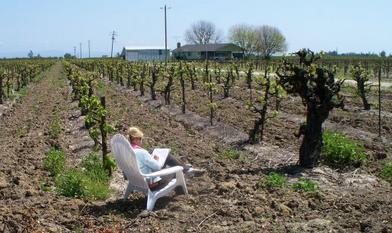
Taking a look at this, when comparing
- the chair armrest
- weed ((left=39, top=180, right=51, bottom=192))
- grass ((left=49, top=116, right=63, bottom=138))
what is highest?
the chair armrest

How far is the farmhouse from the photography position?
301ft

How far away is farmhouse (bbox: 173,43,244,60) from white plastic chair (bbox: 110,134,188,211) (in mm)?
82752

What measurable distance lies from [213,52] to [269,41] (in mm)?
14259

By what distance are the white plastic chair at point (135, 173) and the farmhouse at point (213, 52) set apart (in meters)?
82.8

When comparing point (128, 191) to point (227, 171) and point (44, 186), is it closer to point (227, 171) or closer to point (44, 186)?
point (44, 186)

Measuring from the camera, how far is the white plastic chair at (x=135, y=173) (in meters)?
6.77

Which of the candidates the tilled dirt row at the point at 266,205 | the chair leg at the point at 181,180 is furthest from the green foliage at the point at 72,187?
the chair leg at the point at 181,180

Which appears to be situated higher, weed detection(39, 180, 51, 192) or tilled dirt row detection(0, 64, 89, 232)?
tilled dirt row detection(0, 64, 89, 232)

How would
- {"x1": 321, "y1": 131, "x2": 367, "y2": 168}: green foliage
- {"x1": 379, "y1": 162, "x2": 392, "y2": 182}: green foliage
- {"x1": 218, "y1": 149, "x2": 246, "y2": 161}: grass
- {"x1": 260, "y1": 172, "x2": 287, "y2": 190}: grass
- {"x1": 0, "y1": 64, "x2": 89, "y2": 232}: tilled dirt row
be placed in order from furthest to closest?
{"x1": 218, "y1": 149, "x2": 246, "y2": 161}: grass → {"x1": 321, "y1": 131, "x2": 367, "y2": 168}: green foliage → {"x1": 379, "y1": 162, "x2": 392, "y2": 182}: green foliage → {"x1": 260, "y1": 172, "x2": 287, "y2": 190}: grass → {"x1": 0, "y1": 64, "x2": 89, "y2": 232}: tilled dirt row

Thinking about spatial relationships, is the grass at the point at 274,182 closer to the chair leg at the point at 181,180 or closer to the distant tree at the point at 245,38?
the chair leg at the point at 181,180

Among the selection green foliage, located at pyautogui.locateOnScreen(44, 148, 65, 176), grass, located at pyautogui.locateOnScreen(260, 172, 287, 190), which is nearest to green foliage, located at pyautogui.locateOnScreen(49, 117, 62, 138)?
green foliage, located at pyautogui.locateOnScreen(44, 148, 65, 176)

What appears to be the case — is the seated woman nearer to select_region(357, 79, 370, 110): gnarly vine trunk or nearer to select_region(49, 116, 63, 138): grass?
select_region(49, 116, 63, 138): grass

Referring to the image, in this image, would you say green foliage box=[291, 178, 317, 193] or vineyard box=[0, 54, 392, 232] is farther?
green foliage box=[291, 178, 317, 193]

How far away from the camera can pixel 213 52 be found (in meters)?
93.1
